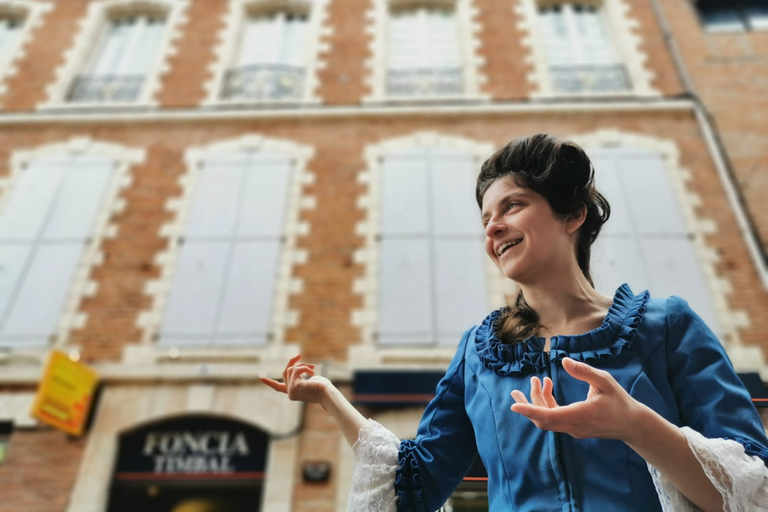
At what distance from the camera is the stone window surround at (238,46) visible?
24.0 feet

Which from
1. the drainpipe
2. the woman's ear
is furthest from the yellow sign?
the drainpipe

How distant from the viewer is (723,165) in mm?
6355

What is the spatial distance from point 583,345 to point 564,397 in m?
0.13

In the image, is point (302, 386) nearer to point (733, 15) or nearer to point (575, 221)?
point (575, 221)

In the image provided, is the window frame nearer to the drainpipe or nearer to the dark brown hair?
the drainpipe

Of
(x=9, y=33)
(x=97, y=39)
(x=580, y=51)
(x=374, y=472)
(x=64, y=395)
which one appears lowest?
(x=374, y=472)

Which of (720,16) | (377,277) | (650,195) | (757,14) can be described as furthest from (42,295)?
(757,14)

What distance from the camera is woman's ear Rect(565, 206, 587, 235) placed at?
4.56 feet

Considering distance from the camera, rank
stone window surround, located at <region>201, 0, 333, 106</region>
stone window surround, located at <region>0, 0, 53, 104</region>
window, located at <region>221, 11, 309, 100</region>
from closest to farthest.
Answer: stone window surround, located at <region>201, 0, 333, 106</region>, window, located at <region>221, 11, 309, 100</region>, stone window surround, located at <region>0, 0, 53, 104</region>

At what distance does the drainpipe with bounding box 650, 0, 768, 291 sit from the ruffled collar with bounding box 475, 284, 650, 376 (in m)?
5.53

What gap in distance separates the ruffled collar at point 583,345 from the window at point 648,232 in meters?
4.15

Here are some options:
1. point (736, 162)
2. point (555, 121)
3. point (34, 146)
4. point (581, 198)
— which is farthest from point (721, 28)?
point (34, 146)

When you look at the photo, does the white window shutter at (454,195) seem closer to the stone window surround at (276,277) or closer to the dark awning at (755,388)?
the stone window surround at (276,277)

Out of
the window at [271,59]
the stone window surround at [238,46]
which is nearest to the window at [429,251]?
the stone window surround at [238,46]
